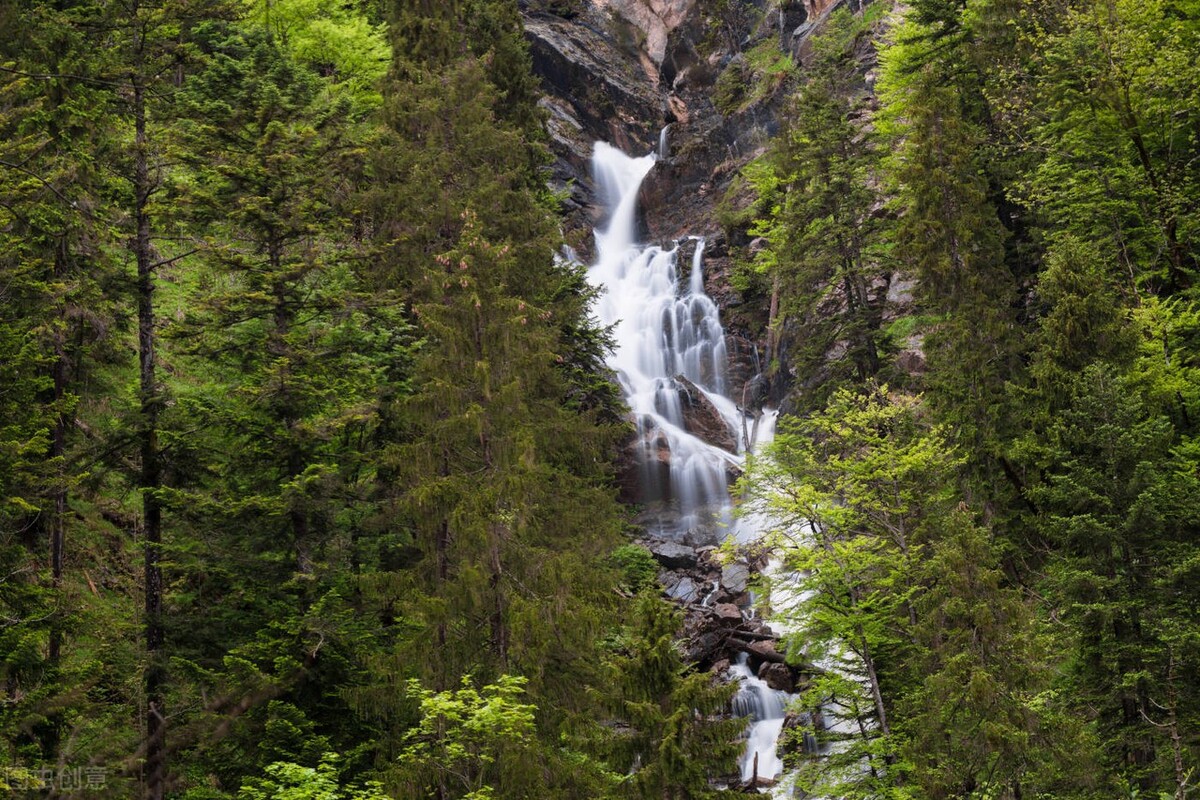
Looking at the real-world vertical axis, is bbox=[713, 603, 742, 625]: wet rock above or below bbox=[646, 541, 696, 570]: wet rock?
below

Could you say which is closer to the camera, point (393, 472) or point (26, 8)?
point (393, 472)

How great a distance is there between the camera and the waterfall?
31.0 meters

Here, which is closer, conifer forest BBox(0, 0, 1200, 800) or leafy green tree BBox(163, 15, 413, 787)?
conifer forest BBox(0, 0, 1200, 800)

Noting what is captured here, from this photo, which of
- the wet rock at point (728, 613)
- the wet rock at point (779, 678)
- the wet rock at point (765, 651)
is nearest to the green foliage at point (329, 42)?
the wet rock at point (728, 613)

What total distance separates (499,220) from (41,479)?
1028 centimetres

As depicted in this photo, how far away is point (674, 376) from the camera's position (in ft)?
115

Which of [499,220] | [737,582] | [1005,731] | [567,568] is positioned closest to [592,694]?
[567,568]

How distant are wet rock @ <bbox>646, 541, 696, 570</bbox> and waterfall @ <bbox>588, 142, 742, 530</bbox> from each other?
5.24 ft

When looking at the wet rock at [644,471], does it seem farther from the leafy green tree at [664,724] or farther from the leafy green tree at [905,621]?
the leafy green tree at [664,724]

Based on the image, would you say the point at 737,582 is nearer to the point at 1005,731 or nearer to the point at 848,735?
the point at 848,735

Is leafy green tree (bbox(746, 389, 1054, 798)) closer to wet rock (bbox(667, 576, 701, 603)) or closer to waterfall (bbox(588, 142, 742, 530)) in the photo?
wet rock (bbox(667, 576, 701, 603))

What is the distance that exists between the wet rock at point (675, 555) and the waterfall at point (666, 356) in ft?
5.24

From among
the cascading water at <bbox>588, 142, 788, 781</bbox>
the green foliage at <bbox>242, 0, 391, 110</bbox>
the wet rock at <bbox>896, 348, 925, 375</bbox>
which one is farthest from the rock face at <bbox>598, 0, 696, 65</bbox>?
the wet rock at <bbox>896, 348, 925, 375</bbox>

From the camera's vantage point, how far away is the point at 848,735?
1387cm
